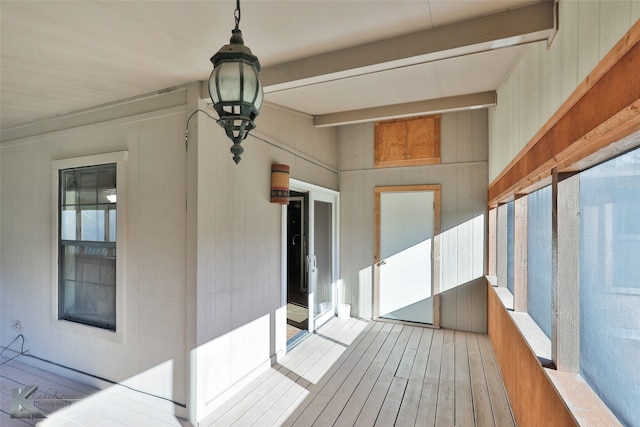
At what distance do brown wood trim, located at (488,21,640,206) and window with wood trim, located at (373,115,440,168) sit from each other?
2.94 metres

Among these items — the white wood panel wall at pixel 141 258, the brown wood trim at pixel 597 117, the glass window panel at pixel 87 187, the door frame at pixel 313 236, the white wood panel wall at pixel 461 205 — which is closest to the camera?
the brown wood trim at pixel 597 117

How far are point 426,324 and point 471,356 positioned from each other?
1.06 meters

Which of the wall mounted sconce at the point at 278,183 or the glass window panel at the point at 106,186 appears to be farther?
the wall mounted sconce at the point at 278,183

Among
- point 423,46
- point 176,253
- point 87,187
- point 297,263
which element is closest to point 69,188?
point 87,187

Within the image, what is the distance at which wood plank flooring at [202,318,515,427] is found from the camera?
2.54 meters

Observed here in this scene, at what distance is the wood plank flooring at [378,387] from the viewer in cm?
254

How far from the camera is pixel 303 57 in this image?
2256mm

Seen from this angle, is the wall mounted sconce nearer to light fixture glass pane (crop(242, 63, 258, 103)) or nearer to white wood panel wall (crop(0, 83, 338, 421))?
white wood panel wall (crop(0, 83, 338, 421))

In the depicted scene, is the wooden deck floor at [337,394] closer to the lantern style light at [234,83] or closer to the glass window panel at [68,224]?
the glass window panel at [68,224]

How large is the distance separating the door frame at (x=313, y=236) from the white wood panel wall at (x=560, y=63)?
2.36 m

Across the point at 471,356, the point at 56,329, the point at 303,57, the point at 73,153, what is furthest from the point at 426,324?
the point at 73,153

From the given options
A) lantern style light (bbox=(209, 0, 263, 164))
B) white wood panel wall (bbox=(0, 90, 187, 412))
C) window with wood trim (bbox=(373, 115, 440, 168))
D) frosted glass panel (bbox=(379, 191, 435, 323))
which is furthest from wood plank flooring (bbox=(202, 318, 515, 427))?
window with wood trim (bbox=(373, 115, 440, 168))

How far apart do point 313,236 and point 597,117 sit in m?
3.72

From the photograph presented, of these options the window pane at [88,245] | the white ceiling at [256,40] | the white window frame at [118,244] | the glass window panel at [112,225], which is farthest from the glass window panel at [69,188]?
the white ceiling at [256,40]
